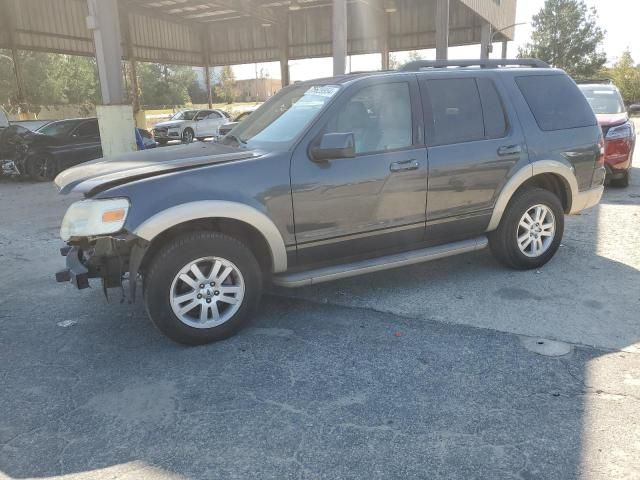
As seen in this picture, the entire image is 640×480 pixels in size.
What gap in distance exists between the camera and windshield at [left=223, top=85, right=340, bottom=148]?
13.3 feet

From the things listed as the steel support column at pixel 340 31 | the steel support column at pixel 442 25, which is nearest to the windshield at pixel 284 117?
the steel support column at pixel 340 31

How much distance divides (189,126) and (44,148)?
11.3 m

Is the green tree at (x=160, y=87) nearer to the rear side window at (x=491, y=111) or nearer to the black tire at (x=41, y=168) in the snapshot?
the black tire at (x=41, y=168)

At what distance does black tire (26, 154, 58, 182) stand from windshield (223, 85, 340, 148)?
10.0m

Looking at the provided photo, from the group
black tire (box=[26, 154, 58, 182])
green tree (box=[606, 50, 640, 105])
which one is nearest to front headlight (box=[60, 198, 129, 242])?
black tire (box=[26, 154, 58, 182])

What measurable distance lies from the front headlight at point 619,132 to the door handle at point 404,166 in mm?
5832

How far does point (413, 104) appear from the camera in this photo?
4.34m

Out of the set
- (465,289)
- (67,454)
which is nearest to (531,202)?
(465,289)

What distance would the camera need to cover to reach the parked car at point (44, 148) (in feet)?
41.9

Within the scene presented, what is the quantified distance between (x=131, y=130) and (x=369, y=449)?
10676 mm

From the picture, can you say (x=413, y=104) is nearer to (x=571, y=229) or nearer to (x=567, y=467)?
(x=567, y=467)

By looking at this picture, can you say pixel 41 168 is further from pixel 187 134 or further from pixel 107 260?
pixel 187 134

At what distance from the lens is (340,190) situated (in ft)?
13.0

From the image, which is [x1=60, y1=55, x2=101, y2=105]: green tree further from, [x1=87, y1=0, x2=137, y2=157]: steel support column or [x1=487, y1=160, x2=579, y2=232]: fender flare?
[x1=487, y1=160, x2=579, y2=232]: fender flare
